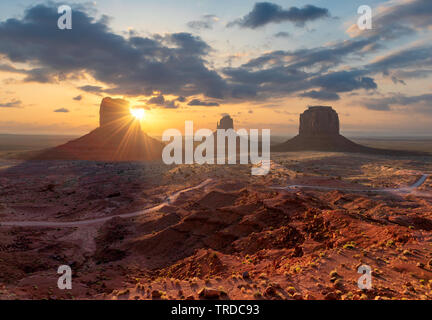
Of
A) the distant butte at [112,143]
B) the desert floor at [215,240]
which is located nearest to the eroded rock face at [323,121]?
the distant butte at [112,143]

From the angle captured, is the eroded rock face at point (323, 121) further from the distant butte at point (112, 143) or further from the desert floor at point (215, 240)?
the desert floor at point (215, 240)

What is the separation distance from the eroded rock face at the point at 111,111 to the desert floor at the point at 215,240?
56501mm

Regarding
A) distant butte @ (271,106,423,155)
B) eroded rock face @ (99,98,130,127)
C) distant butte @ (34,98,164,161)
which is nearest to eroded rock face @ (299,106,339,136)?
distant butte @ (271,106,423,155)

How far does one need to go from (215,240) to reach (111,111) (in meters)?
95.4

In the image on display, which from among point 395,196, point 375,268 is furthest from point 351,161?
point 375,268

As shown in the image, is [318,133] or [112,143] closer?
[112,143]

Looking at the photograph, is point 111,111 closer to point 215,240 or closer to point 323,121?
point 215,240

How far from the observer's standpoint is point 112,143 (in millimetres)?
96500

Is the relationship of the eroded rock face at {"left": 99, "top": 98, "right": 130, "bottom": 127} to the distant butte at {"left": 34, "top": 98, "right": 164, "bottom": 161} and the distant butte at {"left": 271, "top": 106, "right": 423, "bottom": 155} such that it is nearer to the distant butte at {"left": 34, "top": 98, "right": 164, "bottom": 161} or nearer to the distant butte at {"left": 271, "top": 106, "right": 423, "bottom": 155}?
the distant butte at {"left": 34, "top": 98, "right": 164, "bottom": 161}

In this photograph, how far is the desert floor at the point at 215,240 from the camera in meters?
10.9

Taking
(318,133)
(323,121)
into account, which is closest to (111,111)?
(318,133)

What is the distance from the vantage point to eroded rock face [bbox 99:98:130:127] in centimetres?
10356

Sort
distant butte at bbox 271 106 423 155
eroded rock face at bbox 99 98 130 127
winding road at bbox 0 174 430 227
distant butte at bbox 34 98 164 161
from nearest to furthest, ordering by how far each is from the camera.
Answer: winding road at bbox 0 174 430 227 → distant butte at bbox 34 98 164 161 → eroded rock face at bbox 99 98 130 127 → distant butte at bbox 271 106 423 155

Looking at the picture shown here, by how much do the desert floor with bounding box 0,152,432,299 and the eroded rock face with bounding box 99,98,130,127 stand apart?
56.5 metres
